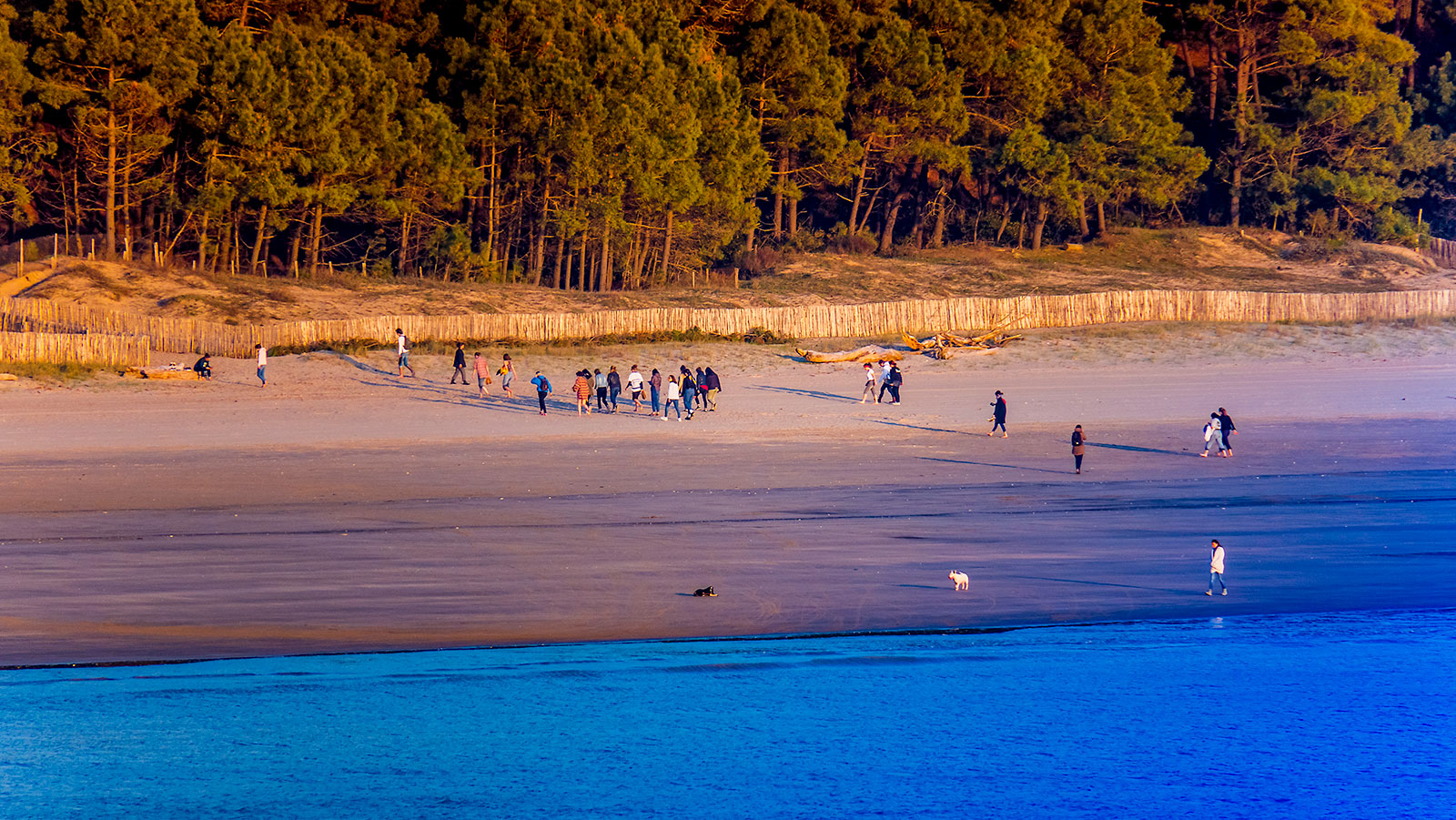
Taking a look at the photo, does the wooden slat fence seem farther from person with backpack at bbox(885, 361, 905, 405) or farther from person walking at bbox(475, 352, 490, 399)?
person walking at bbox(475, 352, 490, 399)

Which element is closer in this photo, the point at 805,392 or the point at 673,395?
the point at 673,395

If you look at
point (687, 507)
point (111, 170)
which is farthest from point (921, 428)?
point (111, 170)

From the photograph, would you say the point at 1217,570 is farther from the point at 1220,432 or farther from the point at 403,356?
the point at 403,356

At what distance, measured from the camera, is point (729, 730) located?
49.0 feet

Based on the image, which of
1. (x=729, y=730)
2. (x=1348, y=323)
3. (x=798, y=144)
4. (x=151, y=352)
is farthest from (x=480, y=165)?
(x=729, y=730)

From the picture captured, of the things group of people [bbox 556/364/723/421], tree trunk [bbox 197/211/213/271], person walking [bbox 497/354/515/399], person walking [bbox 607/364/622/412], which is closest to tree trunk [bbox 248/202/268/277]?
tree trunk [bbox 197/211/213/271]

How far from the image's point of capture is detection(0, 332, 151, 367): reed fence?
3538 cm

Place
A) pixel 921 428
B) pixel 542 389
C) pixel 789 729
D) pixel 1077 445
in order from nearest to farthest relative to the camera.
Answer: 1. pixel 789 729
2. pixel 1077 445
3. pixel 921 428
4. pixel 542 389

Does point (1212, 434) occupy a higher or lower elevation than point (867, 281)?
lower

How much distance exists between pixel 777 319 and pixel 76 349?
20033 millimetres

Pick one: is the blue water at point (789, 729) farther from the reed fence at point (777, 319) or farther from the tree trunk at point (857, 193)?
the tree trunk at point (857, 193)

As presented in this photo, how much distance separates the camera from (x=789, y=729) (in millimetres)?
14938

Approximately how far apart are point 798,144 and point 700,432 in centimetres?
2868

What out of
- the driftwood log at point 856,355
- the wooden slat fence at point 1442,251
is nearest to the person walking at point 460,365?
the driftwood log at point 856,355
